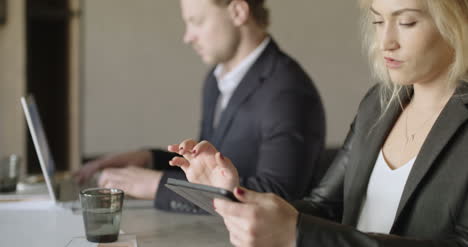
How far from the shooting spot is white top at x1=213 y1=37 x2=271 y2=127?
7.31ft

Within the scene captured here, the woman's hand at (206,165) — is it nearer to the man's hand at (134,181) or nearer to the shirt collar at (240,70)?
the man's hand at (134,181)

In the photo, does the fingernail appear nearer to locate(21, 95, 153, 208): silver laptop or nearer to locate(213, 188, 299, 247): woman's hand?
locate(213, 188, 299, 247): woman's hand

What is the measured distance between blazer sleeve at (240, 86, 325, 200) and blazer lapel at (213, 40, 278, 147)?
12 centimetres

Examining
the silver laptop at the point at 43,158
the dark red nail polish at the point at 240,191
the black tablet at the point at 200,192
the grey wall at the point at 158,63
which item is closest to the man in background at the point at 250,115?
the silver laptop at the point at 43,158

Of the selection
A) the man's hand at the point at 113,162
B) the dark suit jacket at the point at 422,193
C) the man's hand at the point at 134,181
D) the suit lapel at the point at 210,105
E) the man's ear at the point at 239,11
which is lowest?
the man's hand at the point at 113,162

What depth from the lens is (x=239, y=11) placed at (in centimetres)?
220

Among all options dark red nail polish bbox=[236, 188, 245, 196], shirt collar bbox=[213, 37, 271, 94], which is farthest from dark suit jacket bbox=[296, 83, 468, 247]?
shirt collar bbox=[213, 37, 271, 94]

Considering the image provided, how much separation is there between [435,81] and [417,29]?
15 cm

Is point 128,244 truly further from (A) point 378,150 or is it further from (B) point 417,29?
(B) point 417,29

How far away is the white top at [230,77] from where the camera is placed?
87.7 inches

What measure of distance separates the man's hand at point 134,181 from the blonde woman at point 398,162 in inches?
17.5

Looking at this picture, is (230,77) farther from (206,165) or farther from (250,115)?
(206,165)

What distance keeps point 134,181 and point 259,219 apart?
868mm

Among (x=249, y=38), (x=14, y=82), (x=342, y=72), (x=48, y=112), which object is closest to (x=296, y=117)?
(x=249, y=38)
